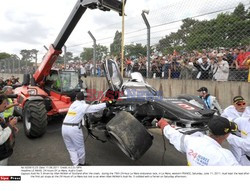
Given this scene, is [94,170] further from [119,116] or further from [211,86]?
[211,86]

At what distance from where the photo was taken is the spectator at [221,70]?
6.28 meters

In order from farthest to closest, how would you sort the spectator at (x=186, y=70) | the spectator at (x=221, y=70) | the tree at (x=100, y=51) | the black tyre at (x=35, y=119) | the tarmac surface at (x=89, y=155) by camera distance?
the tree at (x=100, y=51) < the spectator at (x=186, y=70) < the spectator at (x=221, y=70) < the black tyre at (x=35, y=119) < the tarmac surface at (x=89, y=155)

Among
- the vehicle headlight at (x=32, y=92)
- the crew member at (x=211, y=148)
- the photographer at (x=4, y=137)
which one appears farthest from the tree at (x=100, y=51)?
the crew member at (x=211, y=148)

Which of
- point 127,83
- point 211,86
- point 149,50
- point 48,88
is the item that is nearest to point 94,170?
point 127,83

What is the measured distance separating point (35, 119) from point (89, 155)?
5.53ft

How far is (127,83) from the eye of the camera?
15.6 ft

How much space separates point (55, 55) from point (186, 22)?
3.84m

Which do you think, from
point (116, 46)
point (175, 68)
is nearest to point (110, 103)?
point (175, 68)

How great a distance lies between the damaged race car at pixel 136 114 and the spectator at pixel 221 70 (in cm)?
266

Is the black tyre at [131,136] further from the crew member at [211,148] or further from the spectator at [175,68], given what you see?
the spectator at [175,68]

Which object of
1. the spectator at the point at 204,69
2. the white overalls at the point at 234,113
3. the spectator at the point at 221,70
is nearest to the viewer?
the white overalls at the point at 234,113

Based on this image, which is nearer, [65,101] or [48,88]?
[65,101]

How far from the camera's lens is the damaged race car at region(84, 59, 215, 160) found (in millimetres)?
3328

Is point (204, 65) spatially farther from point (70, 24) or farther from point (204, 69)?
point (70, 24)
